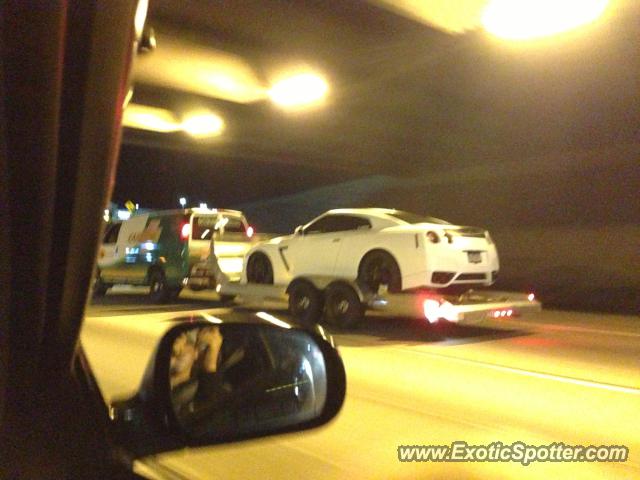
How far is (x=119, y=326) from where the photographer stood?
1316cm

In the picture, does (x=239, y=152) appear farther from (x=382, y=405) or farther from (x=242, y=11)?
(x=382, y=405)

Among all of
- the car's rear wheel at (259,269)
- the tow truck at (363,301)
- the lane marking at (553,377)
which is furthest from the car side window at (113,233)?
the lane marking at (553,377)

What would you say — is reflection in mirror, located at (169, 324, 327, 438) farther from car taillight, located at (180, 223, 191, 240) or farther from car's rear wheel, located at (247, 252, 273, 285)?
car taillight, located at (180, 223, 191, 240)

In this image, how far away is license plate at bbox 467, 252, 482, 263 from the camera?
38.2 ft

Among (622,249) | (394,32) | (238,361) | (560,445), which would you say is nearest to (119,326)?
(394,32)

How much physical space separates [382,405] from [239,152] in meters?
18.7

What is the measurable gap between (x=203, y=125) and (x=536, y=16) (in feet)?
36.7

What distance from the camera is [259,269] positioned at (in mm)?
14547

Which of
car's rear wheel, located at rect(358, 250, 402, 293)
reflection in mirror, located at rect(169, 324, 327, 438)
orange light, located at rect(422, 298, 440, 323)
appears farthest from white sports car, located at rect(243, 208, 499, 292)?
reflection in mirror, located at rect(169, 324, 327, 438)

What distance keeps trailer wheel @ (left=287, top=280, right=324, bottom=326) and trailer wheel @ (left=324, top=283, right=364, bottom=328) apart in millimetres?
199

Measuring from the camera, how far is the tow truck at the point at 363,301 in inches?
420

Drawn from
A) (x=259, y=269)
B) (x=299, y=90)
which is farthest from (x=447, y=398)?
(x=299, y=90)

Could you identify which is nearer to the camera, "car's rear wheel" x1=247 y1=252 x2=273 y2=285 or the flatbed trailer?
the flatbed trailer

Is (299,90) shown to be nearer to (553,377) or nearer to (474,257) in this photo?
(474,257)
